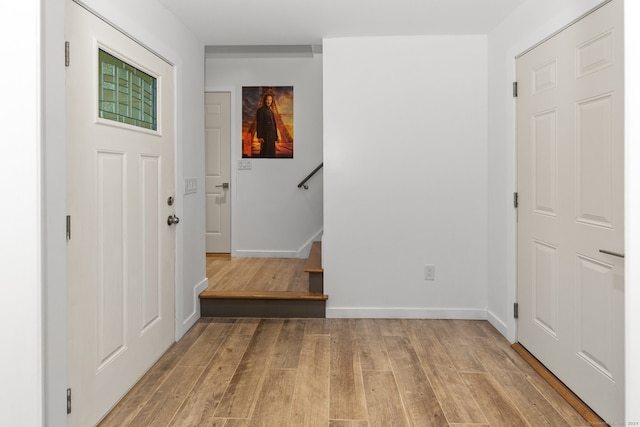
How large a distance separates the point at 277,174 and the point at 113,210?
3.25 metres

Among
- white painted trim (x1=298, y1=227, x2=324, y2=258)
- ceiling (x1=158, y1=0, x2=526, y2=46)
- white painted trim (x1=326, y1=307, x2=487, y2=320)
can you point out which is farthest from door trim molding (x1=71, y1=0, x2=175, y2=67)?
white painted trim (x1=298, y1=227, x2=324, y2=258)

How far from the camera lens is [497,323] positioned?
10.9 ft

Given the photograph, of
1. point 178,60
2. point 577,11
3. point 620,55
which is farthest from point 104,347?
point 577,11

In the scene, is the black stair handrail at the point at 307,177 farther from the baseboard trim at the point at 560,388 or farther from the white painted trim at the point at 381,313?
the baseboard trim at the point at 560,388

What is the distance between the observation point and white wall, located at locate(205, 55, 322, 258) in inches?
208

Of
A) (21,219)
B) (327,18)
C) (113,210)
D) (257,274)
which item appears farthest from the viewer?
(257,274)

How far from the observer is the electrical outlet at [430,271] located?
3.62 m

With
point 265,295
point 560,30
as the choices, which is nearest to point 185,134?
point 265,295

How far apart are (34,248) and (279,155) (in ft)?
12.9

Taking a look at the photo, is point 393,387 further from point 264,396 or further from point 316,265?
point 316,265

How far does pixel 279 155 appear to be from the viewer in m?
5.37

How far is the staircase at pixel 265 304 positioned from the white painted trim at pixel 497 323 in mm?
1340

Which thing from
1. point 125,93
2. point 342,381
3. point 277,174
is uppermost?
point 125,93

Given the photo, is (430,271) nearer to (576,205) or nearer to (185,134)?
(576,205)
